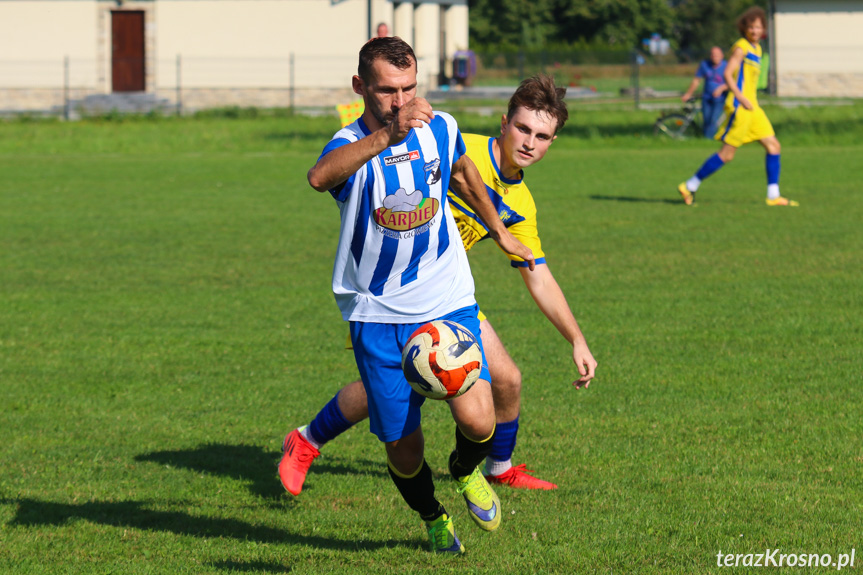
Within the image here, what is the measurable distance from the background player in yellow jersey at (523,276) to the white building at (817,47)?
4340cm

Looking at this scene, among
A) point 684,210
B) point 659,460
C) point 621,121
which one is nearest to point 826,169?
point 684,210

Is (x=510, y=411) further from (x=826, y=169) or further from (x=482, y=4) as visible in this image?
(x=482, y=4)

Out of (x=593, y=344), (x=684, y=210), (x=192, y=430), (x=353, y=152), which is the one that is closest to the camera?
(x=353, y=152)

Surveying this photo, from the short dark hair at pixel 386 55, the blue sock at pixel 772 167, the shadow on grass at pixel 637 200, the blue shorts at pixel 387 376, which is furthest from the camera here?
the shadow on grass at pixel 637 200

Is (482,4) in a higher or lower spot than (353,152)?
higher

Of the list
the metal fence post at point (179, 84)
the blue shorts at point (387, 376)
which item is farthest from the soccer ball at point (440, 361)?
the metal fence post at point (179, 84)

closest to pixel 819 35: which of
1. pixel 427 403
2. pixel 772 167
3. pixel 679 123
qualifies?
pixel 679 123

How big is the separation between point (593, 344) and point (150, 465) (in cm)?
383

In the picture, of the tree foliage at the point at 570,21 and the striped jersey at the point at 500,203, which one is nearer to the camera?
the striped jersey at the point at 500,203

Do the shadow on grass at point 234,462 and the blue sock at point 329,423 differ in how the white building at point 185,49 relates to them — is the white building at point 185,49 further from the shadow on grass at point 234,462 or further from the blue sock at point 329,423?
the blue sock at point 329,423

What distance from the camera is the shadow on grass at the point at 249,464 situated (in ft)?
18.6

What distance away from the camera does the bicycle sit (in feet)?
90.7

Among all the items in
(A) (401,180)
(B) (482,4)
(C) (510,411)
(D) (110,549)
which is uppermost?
(B) (482,4)

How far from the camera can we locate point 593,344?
27.7 ft
